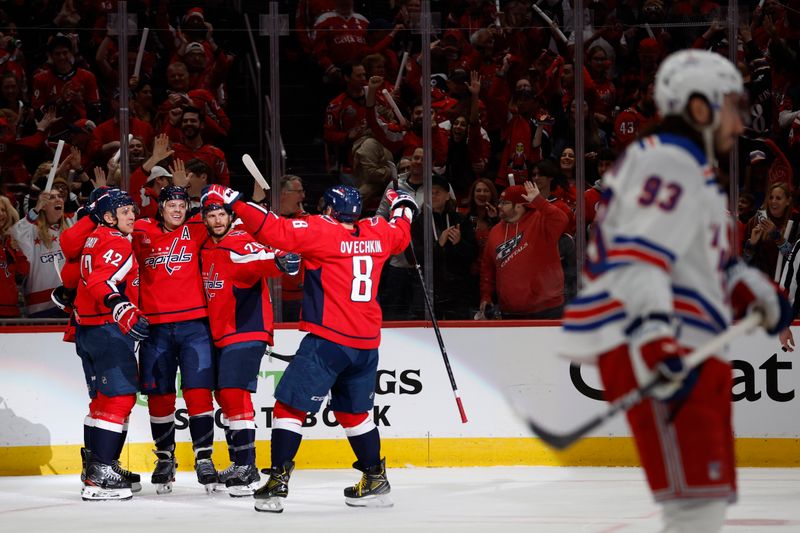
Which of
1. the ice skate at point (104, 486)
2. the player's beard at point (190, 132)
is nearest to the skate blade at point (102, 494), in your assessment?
the ice skate at point (104, 486)

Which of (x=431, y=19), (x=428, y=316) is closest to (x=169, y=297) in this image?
(x=428, y=316)

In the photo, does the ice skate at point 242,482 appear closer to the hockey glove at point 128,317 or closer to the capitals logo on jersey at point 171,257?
the hockey glove at point 128,317

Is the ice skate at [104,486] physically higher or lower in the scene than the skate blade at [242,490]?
higher

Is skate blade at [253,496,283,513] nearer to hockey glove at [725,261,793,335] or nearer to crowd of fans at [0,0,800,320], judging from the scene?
crowd of fans at [0,0,800,320]

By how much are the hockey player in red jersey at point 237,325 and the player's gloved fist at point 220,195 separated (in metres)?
0.27

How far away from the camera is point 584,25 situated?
7.69 metres

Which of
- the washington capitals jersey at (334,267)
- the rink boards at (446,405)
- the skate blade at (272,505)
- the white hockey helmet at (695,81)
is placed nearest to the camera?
the white hockey helmet at (695,81)

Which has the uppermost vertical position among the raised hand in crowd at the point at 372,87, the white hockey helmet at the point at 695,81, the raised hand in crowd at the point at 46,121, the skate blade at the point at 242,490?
the raised hand in crowd at the point at 372,87

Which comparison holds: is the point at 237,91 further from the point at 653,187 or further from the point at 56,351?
the point at 653,187

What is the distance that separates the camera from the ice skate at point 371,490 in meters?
6.17

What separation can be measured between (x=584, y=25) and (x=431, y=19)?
0.91m

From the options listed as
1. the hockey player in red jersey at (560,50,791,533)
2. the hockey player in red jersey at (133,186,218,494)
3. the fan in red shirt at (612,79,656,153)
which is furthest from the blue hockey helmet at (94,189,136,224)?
the hockey player in red jersey at (560,50,791,533)

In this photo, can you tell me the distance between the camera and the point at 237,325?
6559 millimetres

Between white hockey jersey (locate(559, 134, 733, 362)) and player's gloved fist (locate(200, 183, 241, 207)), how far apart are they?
3136mm
